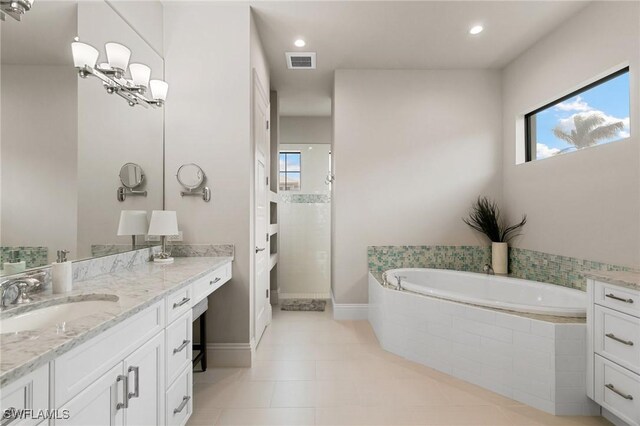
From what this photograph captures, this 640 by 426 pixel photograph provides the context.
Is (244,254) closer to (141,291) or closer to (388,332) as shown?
(141,291)

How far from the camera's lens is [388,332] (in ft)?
9.27

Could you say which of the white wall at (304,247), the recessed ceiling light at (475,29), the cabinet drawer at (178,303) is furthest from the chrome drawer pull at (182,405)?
the recessed ceiling light at (475,29)

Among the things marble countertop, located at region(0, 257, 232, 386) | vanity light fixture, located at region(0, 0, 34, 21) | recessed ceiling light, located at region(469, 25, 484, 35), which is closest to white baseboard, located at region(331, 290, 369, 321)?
marble countertop, located at region(0, 257, 232, 386)

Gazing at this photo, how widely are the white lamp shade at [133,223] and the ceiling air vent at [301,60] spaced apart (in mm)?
2173

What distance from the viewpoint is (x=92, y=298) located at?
1.36 meters

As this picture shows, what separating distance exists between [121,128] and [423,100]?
10.1ft

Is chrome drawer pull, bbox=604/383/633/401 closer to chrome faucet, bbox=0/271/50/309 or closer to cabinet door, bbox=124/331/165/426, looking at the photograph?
cabinet door, bbox=124/331/165/426

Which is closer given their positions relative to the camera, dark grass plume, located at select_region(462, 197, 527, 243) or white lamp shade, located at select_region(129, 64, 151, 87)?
white lamp shade, located at select_region(129, 64, 151, 87)

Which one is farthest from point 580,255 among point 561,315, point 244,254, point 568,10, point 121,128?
point 121,128

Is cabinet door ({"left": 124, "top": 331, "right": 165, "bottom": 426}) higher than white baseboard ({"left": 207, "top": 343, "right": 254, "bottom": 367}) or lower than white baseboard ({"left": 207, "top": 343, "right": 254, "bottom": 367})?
higher

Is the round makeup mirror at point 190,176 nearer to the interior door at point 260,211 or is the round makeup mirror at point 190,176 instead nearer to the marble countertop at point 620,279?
the interior door at point 260,211

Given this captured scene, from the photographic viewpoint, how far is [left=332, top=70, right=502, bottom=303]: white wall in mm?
3730

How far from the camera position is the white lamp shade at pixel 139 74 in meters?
2.12

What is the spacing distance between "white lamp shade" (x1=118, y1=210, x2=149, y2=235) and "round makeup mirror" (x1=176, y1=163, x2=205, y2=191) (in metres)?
0.39
